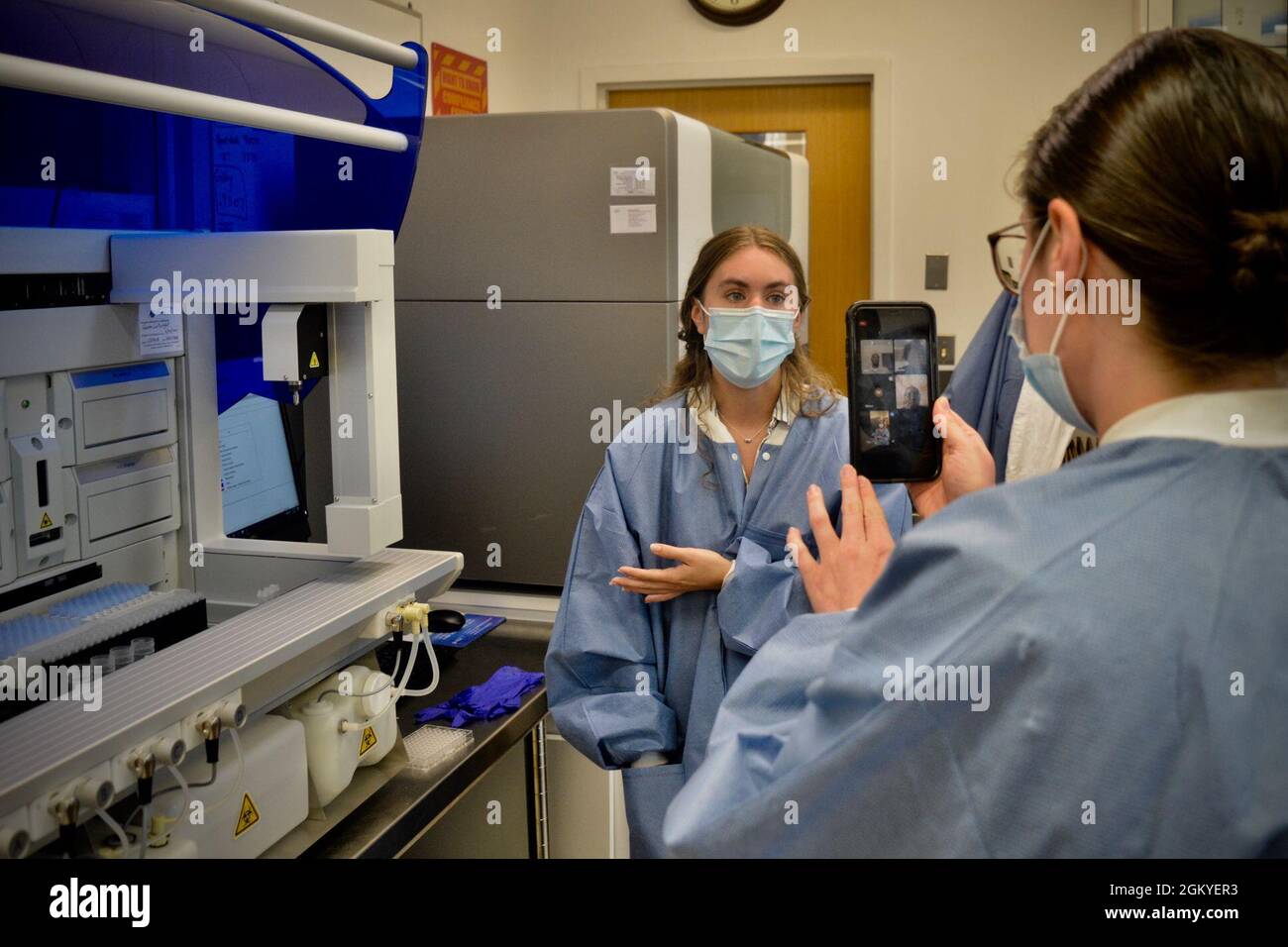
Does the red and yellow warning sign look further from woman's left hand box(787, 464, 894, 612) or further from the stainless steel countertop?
woman's left hand box(787, 464, 894, 612)

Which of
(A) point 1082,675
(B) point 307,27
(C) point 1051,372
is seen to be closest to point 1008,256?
(C) point 1051,372

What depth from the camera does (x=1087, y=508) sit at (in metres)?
0.66

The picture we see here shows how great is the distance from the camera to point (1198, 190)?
0.64 metres

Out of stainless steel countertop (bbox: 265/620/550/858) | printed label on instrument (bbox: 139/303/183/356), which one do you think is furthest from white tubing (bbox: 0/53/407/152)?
stainless steel countertop (bbox: 265/620/550/858)

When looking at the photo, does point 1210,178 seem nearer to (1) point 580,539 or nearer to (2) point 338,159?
(1) point 580,539

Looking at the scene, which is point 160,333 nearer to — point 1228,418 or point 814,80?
point 1228,418

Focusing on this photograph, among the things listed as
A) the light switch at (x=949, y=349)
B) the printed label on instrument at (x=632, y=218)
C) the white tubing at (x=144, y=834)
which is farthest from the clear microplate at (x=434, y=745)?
the light switch at (x=949, y=349)

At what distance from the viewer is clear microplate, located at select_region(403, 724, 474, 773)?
1532 millimetres

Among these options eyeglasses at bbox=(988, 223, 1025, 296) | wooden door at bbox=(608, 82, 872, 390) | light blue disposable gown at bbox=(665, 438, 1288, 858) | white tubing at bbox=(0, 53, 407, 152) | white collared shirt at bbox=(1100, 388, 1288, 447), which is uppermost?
wooden door at bbox=(608, 82, 872, 390)

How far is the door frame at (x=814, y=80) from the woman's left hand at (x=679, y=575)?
2.56m

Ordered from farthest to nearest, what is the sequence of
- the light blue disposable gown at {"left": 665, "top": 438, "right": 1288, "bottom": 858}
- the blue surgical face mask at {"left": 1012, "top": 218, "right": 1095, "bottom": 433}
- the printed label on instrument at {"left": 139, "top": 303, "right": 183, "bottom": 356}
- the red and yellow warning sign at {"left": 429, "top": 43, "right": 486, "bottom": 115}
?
the red and yellow warning sign at {"left": 429, "top": 43, "right": 486, "bottom": 115} → the printed label on instrument at {"left": 139, "top": 303, "right": 183, "bottom": 356} → the blue surgical face mask at {"left": 1012, "top": 218, "right": 1095, "bottom": 433} → the light blue disposable gown at {"left": 665, "top": 438, "right": 1288, "bottom": 858}

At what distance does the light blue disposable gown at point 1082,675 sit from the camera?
0.62 meters

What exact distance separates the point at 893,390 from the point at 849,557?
0.40 meters

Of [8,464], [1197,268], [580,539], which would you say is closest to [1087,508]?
[1197,268]
